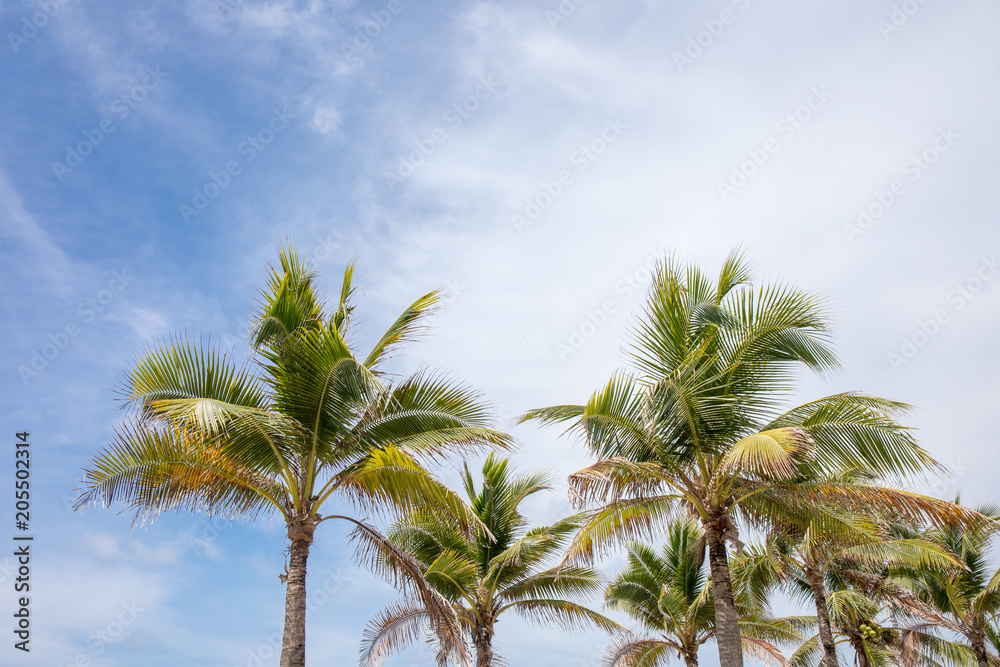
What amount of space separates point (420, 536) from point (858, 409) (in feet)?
34.6

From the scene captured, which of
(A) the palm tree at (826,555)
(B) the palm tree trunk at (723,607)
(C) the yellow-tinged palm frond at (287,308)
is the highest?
(C) the yellow-tinged palm frond at (287,308)

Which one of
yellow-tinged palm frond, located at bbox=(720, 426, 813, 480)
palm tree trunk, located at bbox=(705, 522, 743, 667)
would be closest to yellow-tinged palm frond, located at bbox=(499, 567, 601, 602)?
palm tree trunk, located at bbox=(705, 522, 743, 667)

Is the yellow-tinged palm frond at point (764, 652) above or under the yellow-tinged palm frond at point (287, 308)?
under

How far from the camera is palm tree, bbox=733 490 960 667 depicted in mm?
11203

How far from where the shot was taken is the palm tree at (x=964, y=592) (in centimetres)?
2161

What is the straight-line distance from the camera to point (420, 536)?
1791 centimetres

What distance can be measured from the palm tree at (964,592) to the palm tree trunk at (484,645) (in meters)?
12.7

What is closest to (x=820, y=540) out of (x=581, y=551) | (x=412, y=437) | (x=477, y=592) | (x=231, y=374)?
(x=581, y=551)

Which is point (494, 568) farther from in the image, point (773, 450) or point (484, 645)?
point (773, 450)

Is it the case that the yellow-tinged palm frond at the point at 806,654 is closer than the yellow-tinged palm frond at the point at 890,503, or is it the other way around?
→ the yellow-tinged palm frond at the point at 890,503

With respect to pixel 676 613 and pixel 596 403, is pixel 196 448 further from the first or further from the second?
pixel 676 613

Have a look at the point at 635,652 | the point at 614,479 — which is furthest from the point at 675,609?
the point at 614,479

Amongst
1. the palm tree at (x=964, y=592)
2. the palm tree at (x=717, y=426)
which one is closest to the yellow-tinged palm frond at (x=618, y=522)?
the palm tree at (x=717, y=426)

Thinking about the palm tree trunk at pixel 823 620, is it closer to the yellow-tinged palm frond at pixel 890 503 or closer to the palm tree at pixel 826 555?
the palm tree at pixel 826 555
